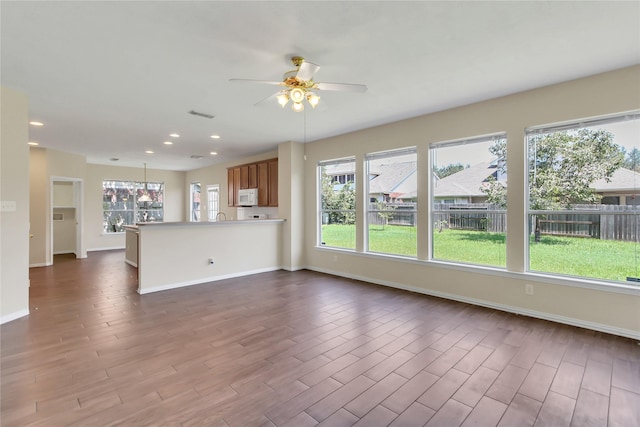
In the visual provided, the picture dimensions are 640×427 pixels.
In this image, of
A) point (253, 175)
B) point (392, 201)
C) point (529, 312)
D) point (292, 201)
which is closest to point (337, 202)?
point (292, 201)

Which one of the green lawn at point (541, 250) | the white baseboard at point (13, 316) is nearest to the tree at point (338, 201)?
the green lawn at point (541, 250)

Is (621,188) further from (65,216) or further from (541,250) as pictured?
(65,216)

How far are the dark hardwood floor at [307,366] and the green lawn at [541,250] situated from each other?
66 centimetres

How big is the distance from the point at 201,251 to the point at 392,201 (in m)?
3.37

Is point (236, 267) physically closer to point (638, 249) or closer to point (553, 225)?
point (553, 225)

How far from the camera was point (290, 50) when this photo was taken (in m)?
2.57

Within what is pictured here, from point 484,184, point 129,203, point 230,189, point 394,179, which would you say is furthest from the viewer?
point 129,203

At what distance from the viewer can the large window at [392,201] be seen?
4805 mm

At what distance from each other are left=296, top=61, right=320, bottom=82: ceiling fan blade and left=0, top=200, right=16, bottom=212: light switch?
3572 millimetres

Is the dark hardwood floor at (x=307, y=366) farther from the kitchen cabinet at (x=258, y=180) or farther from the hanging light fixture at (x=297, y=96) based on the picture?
the kitchen cabinet at (x=258, y=180)

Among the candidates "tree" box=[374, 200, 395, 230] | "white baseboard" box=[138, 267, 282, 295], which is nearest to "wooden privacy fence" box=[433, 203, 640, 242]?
"tree" box=[374, 200, 395, 230]

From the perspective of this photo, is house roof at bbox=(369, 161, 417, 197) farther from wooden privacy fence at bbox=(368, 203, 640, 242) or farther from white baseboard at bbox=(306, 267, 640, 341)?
white baseboard at bbox=(306, 267, 640, 341)

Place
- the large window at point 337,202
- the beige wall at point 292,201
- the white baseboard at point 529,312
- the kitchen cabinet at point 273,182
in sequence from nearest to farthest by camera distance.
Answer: the white baseboard at point 529,312, the large window at point 337,202, the beige wall at point 292,201, the kitchen cabinet at point 273,182

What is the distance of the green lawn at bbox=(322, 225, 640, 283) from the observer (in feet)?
10.3
